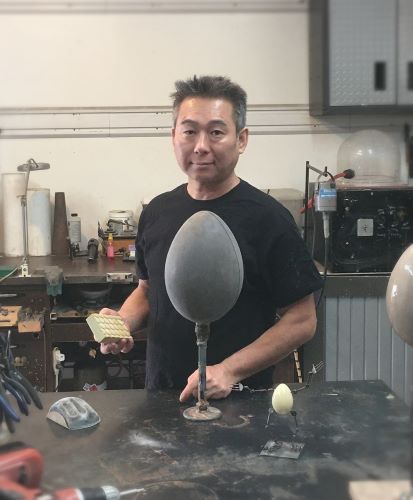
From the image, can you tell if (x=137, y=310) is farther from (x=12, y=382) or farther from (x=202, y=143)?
(x=12, y=382)

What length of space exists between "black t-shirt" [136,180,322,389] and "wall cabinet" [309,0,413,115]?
4.82 ft

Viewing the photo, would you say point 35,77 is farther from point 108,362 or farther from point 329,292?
point 329,292

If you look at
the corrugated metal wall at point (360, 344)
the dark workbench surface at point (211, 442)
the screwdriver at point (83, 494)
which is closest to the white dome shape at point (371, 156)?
the corrugated metal wall at point (360, 344)

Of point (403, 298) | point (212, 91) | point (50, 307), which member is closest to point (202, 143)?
point (212, 91)

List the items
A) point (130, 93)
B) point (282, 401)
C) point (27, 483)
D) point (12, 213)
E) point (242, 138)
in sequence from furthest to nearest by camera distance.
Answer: point (130, 93)
point (12, 213)
point (242, 138)
point (282, 401)
point (27, 483)

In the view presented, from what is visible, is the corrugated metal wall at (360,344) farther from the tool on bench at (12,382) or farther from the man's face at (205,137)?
the tool on bench at (12,382)

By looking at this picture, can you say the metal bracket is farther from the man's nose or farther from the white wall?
the man's nose

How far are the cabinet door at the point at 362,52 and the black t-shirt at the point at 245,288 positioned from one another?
1471mm

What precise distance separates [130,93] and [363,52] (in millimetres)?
1056

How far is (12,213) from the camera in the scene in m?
2.80

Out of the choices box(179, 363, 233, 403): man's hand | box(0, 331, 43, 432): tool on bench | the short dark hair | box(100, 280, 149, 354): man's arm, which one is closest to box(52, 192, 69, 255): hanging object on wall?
box(100, 280, 149, 354): man's arm

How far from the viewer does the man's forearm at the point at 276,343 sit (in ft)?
3.92

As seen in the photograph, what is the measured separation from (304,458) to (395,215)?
168 centimetres

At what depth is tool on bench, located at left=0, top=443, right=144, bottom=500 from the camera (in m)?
0.40
